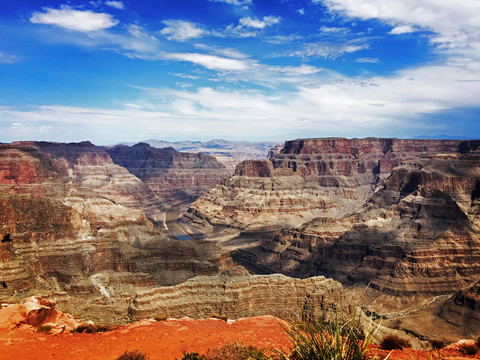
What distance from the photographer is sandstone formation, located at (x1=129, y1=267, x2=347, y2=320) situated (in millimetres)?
42250

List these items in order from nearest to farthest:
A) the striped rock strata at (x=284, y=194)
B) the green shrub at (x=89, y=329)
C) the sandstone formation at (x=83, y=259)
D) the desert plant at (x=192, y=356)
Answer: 1. the desert plant at (x=192, y=356)
2. the green shrub at (x=89, y=329)
3. the sandstone formation at (x=83, y=259)
4. the striped rock strata at (x=284, y=194)

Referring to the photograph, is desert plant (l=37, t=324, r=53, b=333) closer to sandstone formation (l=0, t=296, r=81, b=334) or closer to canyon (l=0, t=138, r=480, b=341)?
sandstone formation (l=0, t=296, r=81, b=334)

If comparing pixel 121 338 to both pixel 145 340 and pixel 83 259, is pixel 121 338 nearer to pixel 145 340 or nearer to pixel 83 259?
pixel 145 340

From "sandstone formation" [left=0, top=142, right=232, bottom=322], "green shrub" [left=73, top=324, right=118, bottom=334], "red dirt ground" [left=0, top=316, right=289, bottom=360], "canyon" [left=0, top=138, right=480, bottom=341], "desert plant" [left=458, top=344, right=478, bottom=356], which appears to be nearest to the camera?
"desert plant" [left=458, top=344, right=478, bottom=356]

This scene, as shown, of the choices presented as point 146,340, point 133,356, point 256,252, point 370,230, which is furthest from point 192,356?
point 256,252

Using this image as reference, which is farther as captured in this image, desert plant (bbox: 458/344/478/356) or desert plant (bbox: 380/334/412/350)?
desert plant (bbox: 380/334/412/350)

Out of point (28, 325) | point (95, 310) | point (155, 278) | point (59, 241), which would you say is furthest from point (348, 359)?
point (59, 241)

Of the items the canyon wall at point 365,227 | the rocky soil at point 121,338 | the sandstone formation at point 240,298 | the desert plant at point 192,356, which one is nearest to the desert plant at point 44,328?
the rocky soil at point 121,338

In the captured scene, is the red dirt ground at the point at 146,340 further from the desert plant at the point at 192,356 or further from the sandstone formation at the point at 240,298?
the sandstone formation at the point at 240,298

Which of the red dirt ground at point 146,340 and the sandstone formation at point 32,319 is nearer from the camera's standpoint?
the red dirt ground at point 146,340

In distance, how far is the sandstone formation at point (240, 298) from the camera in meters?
42.2

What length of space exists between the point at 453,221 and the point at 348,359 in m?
88.0

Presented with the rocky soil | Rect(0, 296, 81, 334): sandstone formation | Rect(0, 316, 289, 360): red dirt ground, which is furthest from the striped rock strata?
Rect(0, 296, 81, 334): sandstone formation

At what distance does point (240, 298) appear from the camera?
45.1 metres
